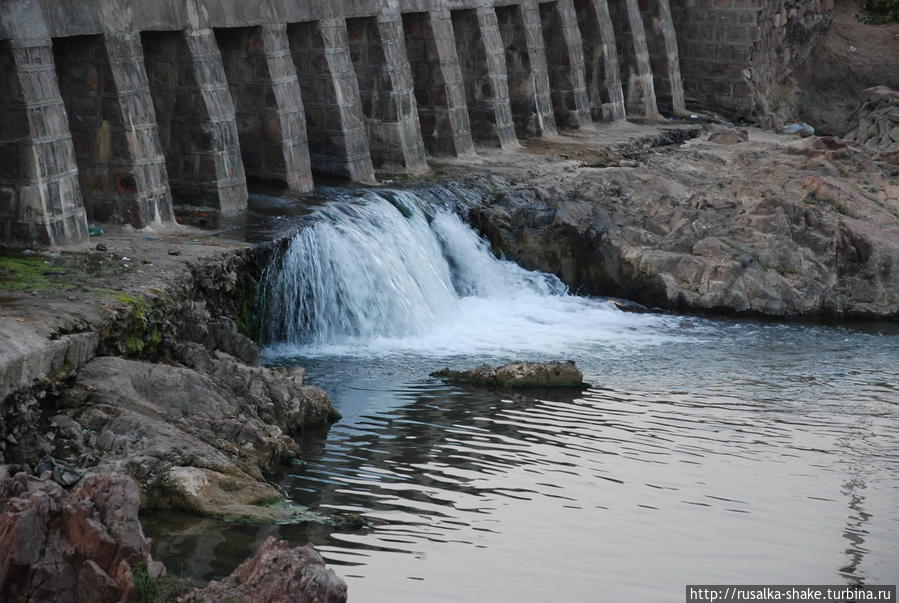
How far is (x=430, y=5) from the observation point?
26.2 m

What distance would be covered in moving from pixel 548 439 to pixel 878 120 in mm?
21956

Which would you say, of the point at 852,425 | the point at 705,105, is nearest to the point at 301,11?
the point at 852,425

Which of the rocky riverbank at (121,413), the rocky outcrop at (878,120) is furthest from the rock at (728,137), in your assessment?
the rocky riverbank at (121,413)

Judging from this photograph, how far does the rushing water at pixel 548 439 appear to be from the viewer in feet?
34.4

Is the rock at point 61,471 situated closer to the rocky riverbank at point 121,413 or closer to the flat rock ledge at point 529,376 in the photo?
the rocky riverbank at point 121,413

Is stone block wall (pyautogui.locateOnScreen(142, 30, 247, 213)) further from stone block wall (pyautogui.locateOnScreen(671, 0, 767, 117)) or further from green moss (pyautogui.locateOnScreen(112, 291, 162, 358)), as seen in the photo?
stone block wall (pyautogui.locateOnScreen(671, 0, 767, 117))

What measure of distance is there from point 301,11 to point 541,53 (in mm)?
8769

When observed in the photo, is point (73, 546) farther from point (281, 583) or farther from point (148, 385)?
point (148, 385)

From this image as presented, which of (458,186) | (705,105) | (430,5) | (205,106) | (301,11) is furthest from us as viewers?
(705,105)

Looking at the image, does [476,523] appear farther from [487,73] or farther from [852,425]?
[487,73]

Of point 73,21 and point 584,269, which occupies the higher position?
point 73,21

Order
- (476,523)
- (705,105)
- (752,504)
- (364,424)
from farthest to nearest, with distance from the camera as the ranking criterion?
(705,105) < (364,424) < (752,504) < (476,523)

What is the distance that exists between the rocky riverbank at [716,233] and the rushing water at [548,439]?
2.33ft

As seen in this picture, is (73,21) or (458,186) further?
(458,186)
